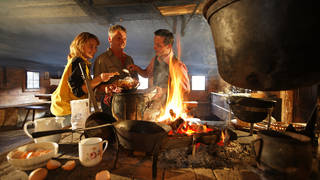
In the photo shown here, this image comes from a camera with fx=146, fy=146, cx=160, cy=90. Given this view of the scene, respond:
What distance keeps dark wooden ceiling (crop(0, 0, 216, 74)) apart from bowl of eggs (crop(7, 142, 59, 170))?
298 cm

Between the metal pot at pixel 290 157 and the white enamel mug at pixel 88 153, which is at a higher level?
the metal pot at pixel 290 157

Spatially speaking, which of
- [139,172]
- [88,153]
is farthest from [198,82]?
[88,153]

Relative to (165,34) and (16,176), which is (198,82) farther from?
(16,176)

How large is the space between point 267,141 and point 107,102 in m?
2.90

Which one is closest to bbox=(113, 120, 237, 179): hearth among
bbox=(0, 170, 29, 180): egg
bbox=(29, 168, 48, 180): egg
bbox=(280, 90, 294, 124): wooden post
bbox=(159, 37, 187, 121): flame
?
bbox=(29, 168, 48, 180): egg

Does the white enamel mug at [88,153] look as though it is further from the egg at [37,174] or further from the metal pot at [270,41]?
the metal pot at [270,41]

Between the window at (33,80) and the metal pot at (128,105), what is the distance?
1433cm

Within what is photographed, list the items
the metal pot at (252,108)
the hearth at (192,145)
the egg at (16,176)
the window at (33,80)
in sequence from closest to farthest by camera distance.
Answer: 1. the egg at (16,176)
2. the hearth at (192,145)
3. the metal pot at (252,108)
4. the window at (33,80)

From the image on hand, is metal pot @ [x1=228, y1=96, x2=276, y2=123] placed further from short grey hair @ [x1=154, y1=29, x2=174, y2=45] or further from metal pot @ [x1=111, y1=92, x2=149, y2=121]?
short grey hair @ [x1=154, y1=29, x2=174, y2=45]

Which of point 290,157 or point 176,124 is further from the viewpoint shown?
point 176,124

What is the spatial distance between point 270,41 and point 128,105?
2.00 meters

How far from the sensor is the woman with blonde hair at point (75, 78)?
2.47 m

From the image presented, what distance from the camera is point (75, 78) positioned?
8.05ft

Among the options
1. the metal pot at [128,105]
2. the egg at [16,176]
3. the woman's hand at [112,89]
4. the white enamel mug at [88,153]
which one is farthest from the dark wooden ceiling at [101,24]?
the egg at [16,176]
